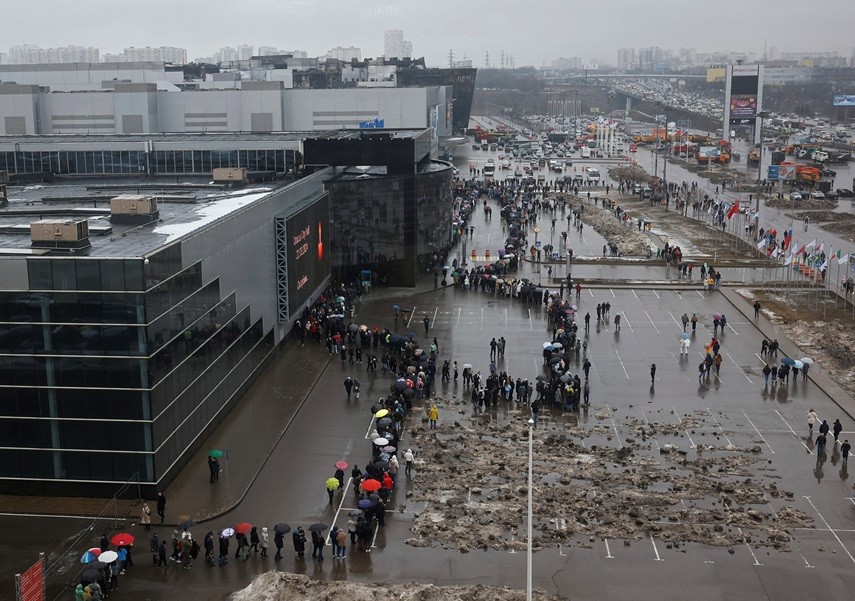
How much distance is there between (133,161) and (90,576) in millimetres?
43683

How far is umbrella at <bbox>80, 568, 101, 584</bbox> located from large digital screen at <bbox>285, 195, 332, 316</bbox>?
23.1 meters

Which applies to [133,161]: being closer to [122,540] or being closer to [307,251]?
[307,251]

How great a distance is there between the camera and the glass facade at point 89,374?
27.7 metres

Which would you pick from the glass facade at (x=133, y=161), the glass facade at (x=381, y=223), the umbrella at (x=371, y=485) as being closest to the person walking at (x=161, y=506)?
the umbrella at (x=371, y=485)

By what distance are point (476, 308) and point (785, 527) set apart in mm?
28433

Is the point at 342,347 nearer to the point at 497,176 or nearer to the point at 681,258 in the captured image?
the point at 681,258

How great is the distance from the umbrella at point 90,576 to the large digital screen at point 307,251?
23083 millimetres

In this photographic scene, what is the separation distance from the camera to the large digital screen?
4522 cm

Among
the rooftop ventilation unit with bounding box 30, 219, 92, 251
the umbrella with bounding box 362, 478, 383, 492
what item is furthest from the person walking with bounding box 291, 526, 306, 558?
the rooftop ventilation unit with bounding box 30, 219, 92, 251

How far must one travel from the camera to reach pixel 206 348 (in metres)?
33.5

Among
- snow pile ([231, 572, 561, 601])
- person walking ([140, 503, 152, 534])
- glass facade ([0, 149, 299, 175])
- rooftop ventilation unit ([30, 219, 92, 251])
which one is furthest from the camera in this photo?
glass facade ([0, 149, 299, 175])

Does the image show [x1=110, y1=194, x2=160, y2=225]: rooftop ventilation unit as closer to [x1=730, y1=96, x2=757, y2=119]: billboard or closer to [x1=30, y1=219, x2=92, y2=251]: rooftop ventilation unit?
[x1=30, y1=219, x2=92, y2=251]: rooftop ventilation unit

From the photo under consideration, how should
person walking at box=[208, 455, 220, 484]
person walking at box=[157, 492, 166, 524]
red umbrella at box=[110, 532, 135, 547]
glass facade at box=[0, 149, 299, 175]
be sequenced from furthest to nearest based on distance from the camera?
glass facade at box=[0, 149, 299, 175] → person walking at box=[208, 455, 220, 484] → person walking at box=[157, 492, 166, 524] → red umbrella at box=[110, 532, 135, 547]

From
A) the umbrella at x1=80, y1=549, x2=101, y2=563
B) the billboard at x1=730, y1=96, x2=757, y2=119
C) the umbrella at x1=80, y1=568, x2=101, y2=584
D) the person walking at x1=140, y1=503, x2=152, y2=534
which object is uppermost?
the billboard at x1=730, y1=96, x2=757, y2=119
